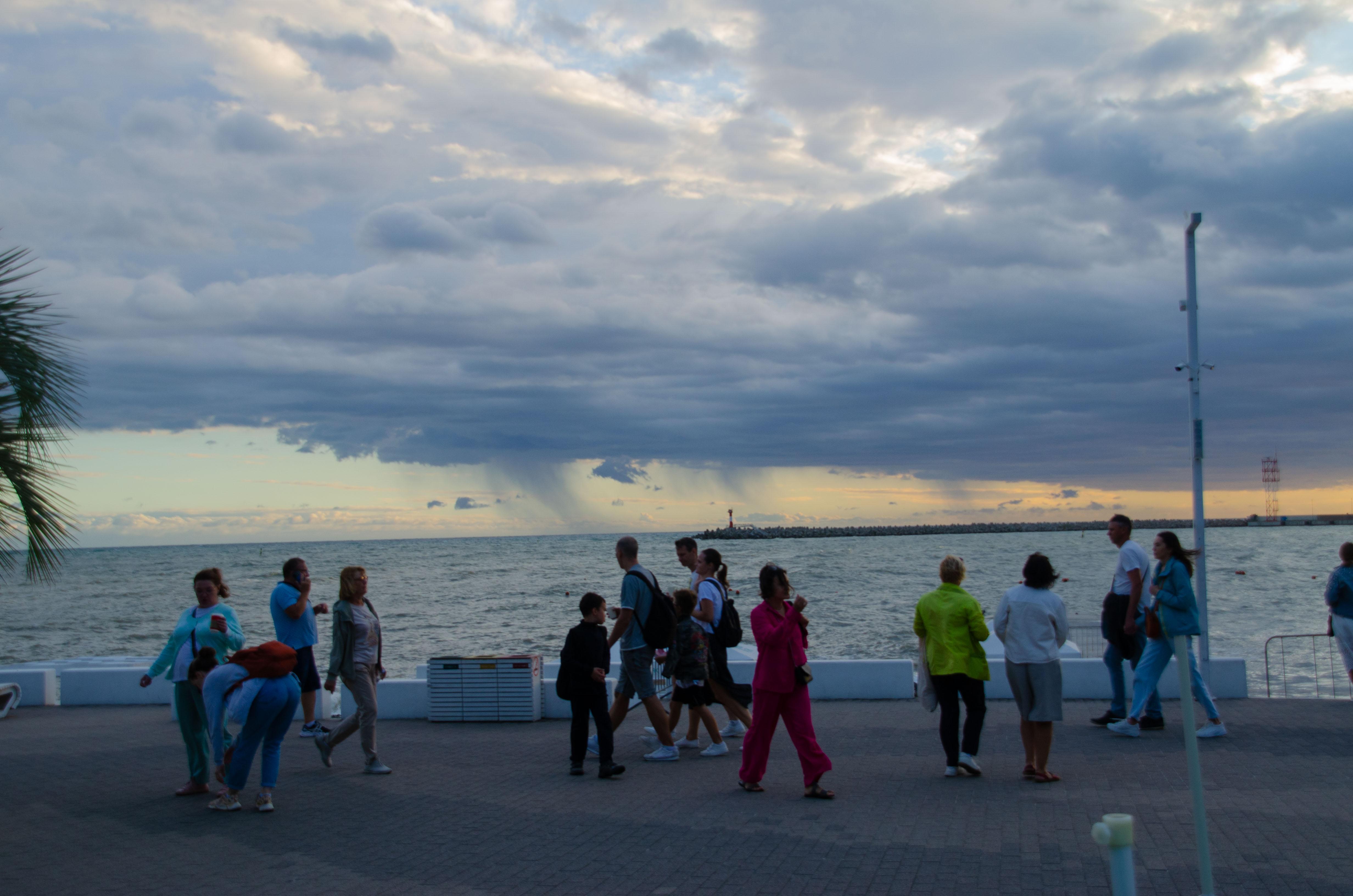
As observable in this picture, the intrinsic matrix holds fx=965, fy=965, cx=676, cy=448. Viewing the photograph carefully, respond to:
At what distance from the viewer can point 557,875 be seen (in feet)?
17.8

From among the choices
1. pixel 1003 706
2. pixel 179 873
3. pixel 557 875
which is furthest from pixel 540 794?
pixel 1003 706

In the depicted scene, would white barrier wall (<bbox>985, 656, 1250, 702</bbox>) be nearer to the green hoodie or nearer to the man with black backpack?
the green hoodie

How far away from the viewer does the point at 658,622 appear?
27.1 ft

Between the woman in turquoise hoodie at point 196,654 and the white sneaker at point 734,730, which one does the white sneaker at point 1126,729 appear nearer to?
the white sneaker at point 734,730

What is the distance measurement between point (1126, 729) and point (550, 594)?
44.6m

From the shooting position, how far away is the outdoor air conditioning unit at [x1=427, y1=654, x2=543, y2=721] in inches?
415

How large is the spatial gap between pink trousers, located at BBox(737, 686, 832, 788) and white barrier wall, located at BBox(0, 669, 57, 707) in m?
9.94

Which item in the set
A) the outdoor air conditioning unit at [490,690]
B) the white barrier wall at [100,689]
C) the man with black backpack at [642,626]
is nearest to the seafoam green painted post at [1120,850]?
the man with black backpack at [642,626]

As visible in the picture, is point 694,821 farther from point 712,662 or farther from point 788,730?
point 712,662

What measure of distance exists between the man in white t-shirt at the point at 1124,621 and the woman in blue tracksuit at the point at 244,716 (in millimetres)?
7201

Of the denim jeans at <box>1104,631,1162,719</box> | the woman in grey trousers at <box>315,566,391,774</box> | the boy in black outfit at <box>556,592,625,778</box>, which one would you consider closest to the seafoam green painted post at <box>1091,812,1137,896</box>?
the boy in black outfit at <box>556,592,625,778</box>

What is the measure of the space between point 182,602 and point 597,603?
53.2 metres

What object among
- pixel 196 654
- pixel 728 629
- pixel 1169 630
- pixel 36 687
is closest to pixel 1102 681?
pixel 1169 630

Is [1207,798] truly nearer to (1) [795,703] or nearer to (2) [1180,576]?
(2) [1180,576]
